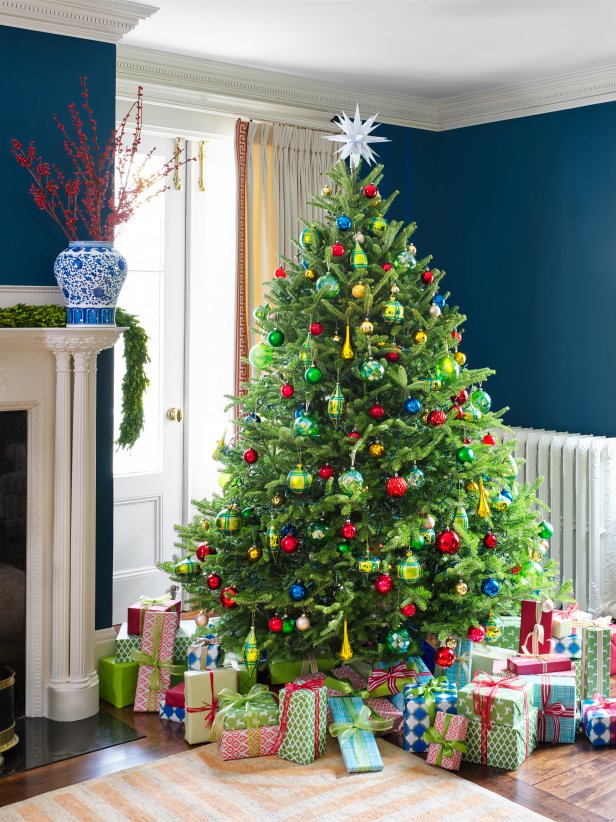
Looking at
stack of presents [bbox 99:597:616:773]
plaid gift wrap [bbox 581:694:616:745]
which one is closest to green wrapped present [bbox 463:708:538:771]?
stack of presents [bbox 99:597:616:773]

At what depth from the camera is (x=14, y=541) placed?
3684 mm

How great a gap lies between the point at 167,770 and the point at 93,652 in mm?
687

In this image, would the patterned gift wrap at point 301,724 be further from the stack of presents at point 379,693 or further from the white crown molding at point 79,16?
the white crown molding at point 79,16

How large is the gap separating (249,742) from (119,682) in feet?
2.36

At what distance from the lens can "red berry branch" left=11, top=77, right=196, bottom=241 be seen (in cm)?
364

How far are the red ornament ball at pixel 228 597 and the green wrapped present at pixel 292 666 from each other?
28cm

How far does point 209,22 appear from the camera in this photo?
4.06m

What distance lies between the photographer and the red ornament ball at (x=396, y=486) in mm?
3412

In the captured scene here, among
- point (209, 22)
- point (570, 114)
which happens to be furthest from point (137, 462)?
point (570, 114)

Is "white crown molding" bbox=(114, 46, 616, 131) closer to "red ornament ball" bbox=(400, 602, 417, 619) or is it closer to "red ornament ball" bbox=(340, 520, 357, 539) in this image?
"red ornament ball" bbox=(340, 520, 357, 539)

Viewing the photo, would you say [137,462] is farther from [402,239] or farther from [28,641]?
[402,239]

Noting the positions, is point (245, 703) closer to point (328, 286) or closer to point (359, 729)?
point (359, 729)

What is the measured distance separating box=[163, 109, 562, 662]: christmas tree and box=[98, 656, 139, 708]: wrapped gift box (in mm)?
425

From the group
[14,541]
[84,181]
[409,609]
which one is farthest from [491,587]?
[84,181]
